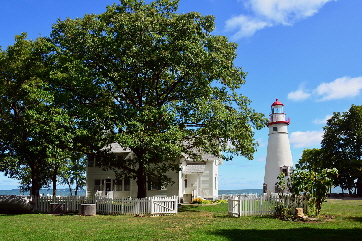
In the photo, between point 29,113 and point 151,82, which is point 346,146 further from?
point 29,113

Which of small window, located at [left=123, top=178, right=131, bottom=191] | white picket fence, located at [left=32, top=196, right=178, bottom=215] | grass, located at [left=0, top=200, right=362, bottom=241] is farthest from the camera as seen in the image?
small window, located at [left=123, top=178, right=131, bottom=191]

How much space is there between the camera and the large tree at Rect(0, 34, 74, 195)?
904 inches

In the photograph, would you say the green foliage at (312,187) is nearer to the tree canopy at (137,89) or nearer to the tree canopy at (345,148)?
the tree canopy at (137,89)

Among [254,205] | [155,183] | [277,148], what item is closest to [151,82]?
[155,183]

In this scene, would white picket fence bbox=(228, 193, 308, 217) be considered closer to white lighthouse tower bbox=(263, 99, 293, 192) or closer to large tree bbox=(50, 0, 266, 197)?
large tree bbox=(50, 0, 266, 197)

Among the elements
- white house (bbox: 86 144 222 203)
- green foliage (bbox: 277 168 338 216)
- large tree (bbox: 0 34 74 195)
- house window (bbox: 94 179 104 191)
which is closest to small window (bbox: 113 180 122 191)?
white house (bbox: 86 144 222 203)

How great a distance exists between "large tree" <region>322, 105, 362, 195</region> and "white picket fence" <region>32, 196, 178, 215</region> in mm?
33023

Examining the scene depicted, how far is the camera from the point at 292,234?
1340 cm

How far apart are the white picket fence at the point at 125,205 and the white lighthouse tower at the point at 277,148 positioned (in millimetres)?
23794

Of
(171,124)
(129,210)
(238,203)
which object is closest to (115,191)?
(129,210)

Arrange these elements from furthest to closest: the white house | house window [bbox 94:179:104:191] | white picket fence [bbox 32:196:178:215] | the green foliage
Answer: house window [bbox 94:179:104:191], the white house, white picket fence [bbox 32:196:178:215], the green foliage

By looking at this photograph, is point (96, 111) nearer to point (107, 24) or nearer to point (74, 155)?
point (74, 155)

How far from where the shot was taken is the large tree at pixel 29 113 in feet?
75.4

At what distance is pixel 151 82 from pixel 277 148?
2392 centimetres
